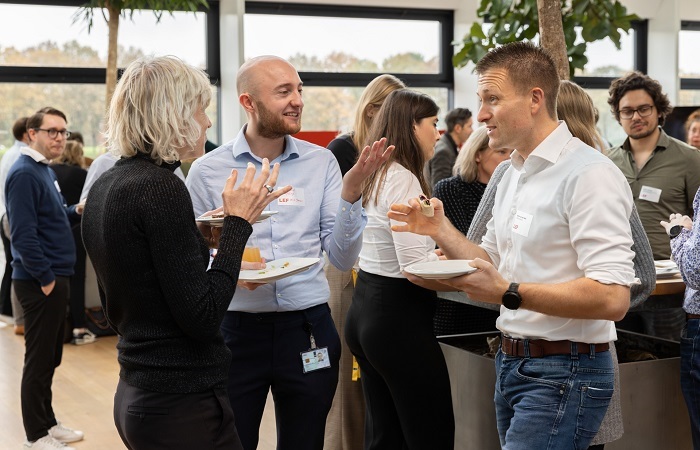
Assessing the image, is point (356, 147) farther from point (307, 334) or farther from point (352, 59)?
point (352, 59)

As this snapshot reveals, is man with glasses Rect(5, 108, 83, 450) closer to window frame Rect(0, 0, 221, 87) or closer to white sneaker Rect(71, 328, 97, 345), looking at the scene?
white sneaker Rect(71, 328, 97, 345)

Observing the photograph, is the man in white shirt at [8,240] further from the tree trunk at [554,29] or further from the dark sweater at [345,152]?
the tree trunk at [554,29]

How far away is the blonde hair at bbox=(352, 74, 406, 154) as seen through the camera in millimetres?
3643

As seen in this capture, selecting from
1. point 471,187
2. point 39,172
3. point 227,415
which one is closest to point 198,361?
point 227,415

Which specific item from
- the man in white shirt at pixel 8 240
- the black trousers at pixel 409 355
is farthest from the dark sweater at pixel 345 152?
the man in white shirt at pixel 8 240

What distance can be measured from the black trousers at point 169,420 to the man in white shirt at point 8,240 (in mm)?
4943

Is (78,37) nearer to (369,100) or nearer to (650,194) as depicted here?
(369,100)

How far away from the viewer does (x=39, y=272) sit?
425 centimetres

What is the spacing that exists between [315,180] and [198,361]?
906 mm

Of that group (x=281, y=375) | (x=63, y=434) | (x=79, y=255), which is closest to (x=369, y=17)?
(x=79, y=255)

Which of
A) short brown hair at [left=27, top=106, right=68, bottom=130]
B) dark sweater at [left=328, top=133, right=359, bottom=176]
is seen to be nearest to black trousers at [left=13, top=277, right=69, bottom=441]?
short brown hair at [left=27, top=106, right=68, bottom=130]

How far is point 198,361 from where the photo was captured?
1889mm

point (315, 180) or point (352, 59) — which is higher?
point (352, 59)

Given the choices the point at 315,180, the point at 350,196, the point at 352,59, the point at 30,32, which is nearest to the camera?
the point at 350,196
